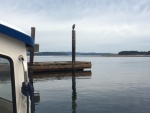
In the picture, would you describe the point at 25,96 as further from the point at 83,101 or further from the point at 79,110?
the point at 83,101

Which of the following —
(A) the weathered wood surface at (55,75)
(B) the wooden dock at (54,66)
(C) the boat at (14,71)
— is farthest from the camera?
(B) the wooden dock at (54,66)

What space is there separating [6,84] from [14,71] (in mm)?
197

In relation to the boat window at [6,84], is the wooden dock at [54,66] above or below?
below

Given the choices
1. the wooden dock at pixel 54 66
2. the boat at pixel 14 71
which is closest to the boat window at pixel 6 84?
the boat at pixel 14 71

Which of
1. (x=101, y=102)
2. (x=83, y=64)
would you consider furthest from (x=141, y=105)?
(x=83, y=64)

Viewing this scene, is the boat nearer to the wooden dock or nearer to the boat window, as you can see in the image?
the boat window

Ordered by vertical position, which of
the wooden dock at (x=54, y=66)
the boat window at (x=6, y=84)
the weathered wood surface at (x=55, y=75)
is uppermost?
the boat window at (x=6, y=84)

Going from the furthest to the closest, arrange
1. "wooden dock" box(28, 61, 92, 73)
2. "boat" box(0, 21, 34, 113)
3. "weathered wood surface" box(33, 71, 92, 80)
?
"wooden dock" box(28, 61, 92, 73) → "weathered wood surface" box(33, 71, 92, 80) → "boat" box(0, 21, 34, 113)

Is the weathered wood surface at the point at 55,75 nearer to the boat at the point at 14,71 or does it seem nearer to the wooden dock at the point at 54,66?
the wooden dock at the point at 54,66

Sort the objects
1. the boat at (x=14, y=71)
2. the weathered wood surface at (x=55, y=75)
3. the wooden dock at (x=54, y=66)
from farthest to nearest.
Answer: the wooden dock at (x=54, y=66) < the weathered wood surface at (x=55, y=75) < the boat at (x=14, y=71)

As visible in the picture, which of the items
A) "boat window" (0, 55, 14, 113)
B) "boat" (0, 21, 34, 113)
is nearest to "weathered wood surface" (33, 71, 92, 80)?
"boat window" (0, 55, 14, 113)

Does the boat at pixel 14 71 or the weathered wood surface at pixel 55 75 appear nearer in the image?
the boat at pixel 14 71

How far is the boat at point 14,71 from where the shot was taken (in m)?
3.43

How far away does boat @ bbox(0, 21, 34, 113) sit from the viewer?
11.2 ft
